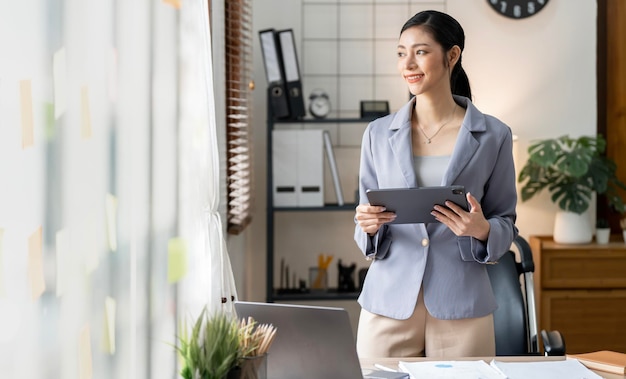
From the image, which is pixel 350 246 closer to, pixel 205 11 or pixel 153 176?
pixel 205 11

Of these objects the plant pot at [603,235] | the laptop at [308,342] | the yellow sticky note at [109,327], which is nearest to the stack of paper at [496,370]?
the laptop at [308,342]

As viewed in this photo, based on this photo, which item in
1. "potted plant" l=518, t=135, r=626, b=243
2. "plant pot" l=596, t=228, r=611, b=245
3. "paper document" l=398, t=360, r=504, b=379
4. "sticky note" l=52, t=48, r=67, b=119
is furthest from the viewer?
"plant pot" l=596, t=228, r=611, b=245

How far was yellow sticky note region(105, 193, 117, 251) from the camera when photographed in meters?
1.52

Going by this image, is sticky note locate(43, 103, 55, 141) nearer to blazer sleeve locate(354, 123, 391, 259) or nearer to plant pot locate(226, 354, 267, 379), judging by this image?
plant pot locate(226, 354, 267, 379)

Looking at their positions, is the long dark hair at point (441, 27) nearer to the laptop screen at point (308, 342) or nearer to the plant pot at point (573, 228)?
the laptop screen at point (308, 342)

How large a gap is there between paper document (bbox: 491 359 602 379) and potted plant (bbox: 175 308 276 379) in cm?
65

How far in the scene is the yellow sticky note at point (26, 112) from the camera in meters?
1.13

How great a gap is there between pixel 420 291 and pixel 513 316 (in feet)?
3.25

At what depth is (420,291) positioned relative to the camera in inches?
84.7

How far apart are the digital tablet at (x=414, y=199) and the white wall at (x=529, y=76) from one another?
2.65 metres

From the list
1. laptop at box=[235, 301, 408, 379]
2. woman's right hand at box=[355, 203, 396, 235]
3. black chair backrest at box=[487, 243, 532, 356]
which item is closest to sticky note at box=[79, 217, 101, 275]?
laptop at box=[235, 301, 408, 379]

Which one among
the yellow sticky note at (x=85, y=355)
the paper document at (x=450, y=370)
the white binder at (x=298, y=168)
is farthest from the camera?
the white binder at (x=298, y=168)

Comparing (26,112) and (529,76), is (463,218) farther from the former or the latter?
(529,76)

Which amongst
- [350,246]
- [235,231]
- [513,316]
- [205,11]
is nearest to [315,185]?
[350,246]
